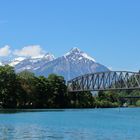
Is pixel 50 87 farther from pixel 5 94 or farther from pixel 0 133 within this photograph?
pixel 0 133

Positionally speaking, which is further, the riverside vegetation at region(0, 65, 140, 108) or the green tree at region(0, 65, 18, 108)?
the riverside vegetation at region(0, 65, 140, 108)

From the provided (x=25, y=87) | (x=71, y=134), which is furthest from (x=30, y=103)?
(x=71, y=134)

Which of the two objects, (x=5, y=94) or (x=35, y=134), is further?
(x=5, y=94)

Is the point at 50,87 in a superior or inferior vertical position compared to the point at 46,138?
superior

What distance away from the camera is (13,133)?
201 feet

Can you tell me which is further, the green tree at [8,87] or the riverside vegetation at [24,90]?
the riverside vegetation at [24,90]

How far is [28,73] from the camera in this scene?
632 feet

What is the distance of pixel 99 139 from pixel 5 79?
11887cm

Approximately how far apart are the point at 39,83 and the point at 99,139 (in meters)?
137

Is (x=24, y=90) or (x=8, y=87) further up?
(x=8, y=87)

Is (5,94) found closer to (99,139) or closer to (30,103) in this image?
(30,103)

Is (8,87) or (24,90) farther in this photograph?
(24,90)

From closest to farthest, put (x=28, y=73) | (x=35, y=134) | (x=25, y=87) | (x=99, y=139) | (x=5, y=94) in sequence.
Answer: (x=99, y=139)
(x=35, y=134)
(x=5, y=94)
(x=25, y=87)
(x=28, y=73)

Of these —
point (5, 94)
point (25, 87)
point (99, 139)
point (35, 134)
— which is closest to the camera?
point (99, 139)
